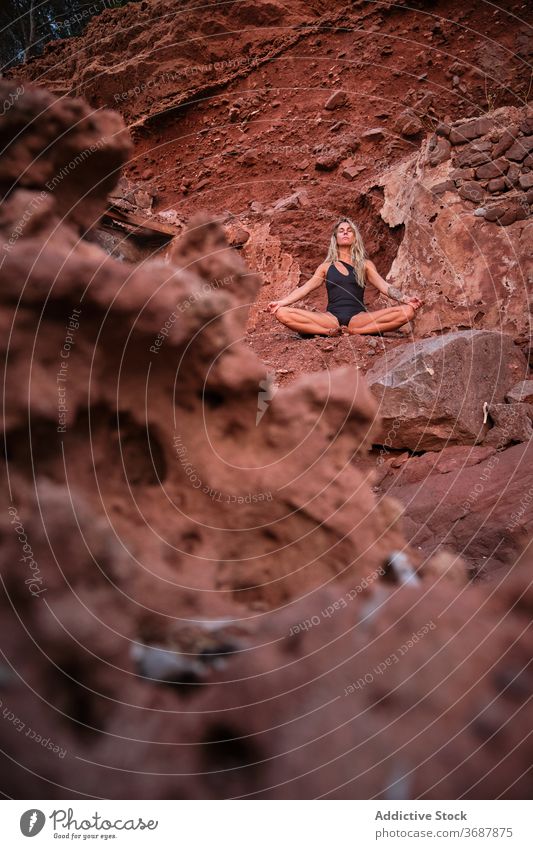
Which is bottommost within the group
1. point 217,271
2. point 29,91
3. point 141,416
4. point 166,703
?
point 166,703

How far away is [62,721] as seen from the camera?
703 mm

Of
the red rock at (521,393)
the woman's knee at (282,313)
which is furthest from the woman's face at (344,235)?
the red rock at (521,393)

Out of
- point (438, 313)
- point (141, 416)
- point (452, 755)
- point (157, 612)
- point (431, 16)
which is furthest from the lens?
point (431, 16)

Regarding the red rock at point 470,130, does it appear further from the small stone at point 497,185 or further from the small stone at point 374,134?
the small stone at point 374,134

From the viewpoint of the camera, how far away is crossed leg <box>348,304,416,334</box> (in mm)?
3617

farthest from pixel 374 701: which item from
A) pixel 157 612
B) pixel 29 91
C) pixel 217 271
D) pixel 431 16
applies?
pixel 431 16

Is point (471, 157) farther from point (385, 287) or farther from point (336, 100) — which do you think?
point (336, 100)

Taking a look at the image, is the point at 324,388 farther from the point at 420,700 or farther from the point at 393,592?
the point at 420,700

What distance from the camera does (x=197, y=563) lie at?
1.04 m

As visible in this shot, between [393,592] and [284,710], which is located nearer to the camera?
[284,710]

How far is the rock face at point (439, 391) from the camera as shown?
2801mm

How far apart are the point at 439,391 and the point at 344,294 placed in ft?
3.81

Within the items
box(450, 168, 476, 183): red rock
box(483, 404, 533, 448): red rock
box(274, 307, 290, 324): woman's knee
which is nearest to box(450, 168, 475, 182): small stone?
box(450, 168, 476, 183): red rock

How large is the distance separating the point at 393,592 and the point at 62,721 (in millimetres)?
515
